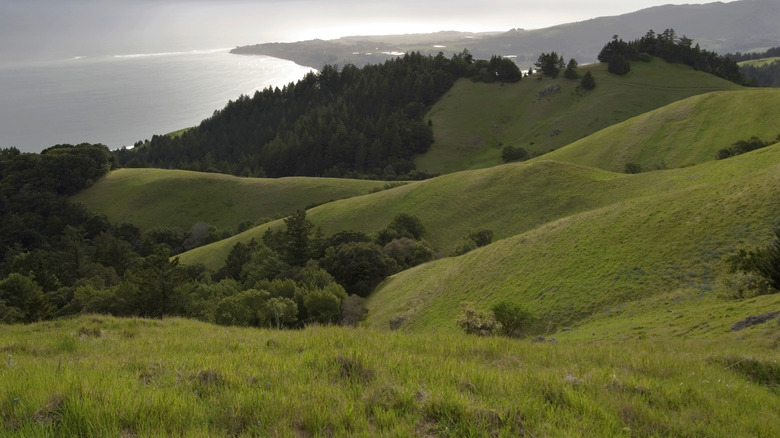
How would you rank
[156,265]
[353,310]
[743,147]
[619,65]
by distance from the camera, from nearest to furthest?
[156,265]
[353,310]
[743,147]
[619,65]

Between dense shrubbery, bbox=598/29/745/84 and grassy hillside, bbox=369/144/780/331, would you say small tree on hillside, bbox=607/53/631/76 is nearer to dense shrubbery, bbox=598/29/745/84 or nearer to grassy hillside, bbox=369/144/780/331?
dense shrubbery, bbox=598/29/745/84

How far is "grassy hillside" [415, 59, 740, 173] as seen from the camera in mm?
131625

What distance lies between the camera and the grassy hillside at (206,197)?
320 ft

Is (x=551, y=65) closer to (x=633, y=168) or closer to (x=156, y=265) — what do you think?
(x=633, y=168)

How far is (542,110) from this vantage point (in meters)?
145

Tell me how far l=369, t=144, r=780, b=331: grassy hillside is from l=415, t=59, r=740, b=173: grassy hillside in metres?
96.3

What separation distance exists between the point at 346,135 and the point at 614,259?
137m

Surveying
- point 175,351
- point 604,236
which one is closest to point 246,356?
point 175,351

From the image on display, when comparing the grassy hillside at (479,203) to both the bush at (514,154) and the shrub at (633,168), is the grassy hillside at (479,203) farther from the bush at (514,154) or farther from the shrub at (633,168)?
the bush at (514,154)

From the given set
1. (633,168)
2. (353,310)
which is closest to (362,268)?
(353,310)

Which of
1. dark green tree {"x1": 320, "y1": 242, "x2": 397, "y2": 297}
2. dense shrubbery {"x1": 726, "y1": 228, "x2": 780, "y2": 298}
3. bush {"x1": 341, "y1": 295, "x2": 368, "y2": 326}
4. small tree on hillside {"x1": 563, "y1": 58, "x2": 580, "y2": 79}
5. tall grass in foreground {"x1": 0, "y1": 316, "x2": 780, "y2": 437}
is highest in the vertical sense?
small tree on hillside {"x1": 563, "y1": 58, "x2": 580, "y2": 79}

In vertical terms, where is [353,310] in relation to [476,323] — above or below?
below

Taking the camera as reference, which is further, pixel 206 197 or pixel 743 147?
pixel 206 197

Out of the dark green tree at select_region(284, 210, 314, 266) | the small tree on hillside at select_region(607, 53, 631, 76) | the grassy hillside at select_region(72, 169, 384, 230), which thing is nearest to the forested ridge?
the small tree on hillside at select_region(607, 53, 631, 76)
